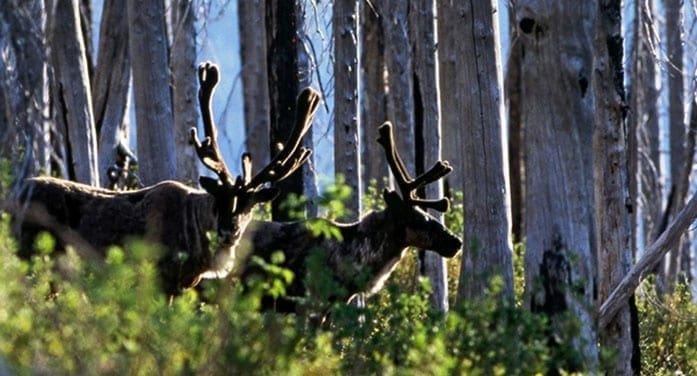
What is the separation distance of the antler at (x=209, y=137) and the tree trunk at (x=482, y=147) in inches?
75.0

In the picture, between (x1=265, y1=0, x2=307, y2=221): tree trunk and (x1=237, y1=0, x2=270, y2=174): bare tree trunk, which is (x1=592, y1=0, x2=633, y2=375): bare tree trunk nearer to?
(x1=265, y1=0, x2=307, y2=221): tree trunk

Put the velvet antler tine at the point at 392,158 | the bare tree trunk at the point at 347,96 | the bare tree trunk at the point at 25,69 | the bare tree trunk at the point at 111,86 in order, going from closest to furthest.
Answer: the bare tree trunk at the point at 25,69 → the velvet antler tine at the point at 392,158 → the bare tree trunk at the point at 347,96 → the bare tree trunk at the point at 111,86

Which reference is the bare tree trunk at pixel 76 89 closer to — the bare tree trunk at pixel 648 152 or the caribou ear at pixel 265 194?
the caribou ear at pixel 265 194

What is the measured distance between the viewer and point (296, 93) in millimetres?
13055

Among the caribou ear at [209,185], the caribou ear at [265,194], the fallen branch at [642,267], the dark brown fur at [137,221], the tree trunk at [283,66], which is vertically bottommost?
the fallen branch at [642,267]

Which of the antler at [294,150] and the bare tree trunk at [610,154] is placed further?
the bare tree trunk at [610,154]

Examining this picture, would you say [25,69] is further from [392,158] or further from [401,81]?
[401,81]

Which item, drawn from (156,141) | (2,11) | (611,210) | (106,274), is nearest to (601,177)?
(611,210)

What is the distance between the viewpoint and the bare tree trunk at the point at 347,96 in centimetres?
1401

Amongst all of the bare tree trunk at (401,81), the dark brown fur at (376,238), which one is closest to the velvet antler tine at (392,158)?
the dark brown fur at (376,238)

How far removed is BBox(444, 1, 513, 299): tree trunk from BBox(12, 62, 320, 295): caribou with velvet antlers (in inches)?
62.9

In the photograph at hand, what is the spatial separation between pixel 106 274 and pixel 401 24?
1150 centimetres

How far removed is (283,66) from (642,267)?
4056 millimetres

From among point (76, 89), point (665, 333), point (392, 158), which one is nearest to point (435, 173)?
point (392, 158)
